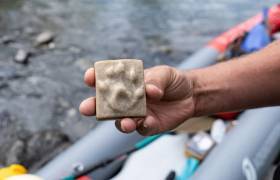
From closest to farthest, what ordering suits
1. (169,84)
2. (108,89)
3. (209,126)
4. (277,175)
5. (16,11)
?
1. (108,89)
2. (169,84)
3. (277,175)
4. (209,126)
5. (16,11)

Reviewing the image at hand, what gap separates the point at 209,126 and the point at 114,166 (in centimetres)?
67

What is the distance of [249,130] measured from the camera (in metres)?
2.31

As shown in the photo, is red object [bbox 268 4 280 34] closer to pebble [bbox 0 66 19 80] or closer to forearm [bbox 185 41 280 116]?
forearm [bbox 185 41 280 116]

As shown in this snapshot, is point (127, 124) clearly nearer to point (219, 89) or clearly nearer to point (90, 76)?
point (90, 76)

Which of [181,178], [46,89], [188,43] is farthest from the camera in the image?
[188,43]

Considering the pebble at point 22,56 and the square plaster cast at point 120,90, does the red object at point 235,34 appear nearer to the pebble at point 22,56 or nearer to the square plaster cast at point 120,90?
the pebble at point 22,56

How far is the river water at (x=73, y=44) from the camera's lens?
3.57 m

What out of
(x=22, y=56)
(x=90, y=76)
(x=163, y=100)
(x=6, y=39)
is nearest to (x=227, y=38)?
(x=22, y=56)

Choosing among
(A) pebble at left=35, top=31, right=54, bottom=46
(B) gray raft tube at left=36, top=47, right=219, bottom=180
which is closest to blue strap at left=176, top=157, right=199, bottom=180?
(B) gray raft tube at left=36, top=47, right=219, bottom=180

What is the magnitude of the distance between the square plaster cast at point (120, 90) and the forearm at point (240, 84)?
0.35 meters

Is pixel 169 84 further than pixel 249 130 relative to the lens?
No

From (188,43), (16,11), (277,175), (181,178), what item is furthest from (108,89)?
(16,11)

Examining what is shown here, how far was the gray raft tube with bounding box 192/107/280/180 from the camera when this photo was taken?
206 cm

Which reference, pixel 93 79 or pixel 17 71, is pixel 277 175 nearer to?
pixel 93 79
